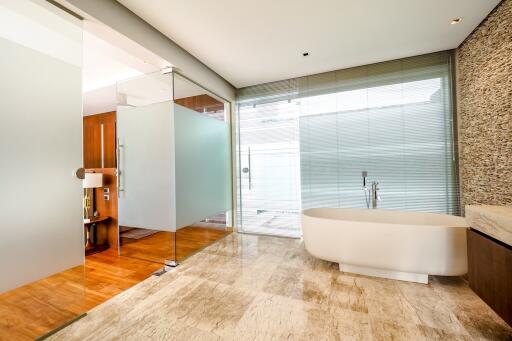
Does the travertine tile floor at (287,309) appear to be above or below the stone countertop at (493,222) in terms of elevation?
below

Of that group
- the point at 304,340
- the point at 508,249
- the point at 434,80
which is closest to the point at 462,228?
the point at 508,249

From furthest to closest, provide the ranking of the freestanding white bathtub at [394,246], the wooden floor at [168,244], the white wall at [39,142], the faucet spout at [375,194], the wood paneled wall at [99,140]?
the wood paneled wall at [99,140] < the faucet spout at [375,194] < the wooden floor at [168,244] < the freestanding white bathtub at [394,246] < the white wall at [39,142]

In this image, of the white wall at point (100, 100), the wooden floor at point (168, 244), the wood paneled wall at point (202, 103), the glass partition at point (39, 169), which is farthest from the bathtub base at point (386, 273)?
the white wall at point (100, 100)

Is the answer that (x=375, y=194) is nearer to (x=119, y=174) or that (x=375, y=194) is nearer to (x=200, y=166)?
(x=200, y=166)

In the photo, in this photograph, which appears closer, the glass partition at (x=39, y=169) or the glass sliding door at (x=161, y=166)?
the glass partition at (x=39, y=169)

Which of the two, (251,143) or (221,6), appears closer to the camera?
(221,6)

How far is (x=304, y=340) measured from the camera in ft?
4.39

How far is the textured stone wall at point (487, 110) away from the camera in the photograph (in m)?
1.92

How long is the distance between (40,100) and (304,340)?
7.57 feet

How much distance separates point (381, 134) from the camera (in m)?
2.96

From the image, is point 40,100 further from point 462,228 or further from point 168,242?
point 462,228

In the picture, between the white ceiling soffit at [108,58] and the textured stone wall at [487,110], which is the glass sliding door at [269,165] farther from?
the textured stone wall at [487,110]

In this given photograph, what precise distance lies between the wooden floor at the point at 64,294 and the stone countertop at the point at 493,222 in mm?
2766

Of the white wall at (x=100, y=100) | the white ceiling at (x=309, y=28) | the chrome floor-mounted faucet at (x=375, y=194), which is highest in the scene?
→ the white ceiling at (x=309, y=28)
